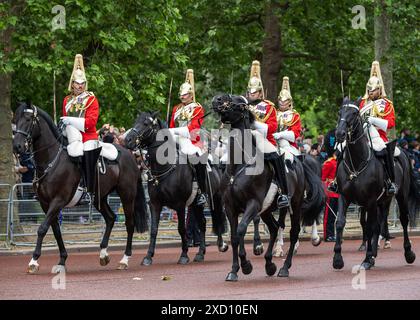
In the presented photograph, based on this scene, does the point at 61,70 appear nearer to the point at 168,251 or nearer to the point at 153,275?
the point at 168,251

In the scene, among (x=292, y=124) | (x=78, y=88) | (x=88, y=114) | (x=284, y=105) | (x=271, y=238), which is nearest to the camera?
(x=271, y=238)

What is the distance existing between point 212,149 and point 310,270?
5540 mm

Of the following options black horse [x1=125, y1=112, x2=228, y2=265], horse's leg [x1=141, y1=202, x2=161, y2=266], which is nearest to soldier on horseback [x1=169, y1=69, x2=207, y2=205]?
black horse [x1=125, y1=112, x2=228, y2=265]

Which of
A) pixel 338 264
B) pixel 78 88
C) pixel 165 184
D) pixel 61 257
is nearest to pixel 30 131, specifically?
pixel 78 88

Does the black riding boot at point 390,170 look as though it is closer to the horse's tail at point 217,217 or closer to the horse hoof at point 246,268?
the horse's tail at point 217,217

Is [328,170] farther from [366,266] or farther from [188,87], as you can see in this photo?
[366,266]

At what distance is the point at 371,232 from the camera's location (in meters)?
17.0

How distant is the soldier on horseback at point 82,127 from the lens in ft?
56.7

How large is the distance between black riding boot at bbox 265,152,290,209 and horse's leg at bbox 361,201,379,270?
172 cm

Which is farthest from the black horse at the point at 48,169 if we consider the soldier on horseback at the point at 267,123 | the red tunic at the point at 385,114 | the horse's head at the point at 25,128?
the red tunic at the point at 385,114

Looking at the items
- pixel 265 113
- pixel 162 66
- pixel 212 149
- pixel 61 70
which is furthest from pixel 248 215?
pixel 162 66

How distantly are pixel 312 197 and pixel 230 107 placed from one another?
16.2 feet

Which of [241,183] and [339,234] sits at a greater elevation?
[241,183]

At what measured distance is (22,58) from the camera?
2155 cm
